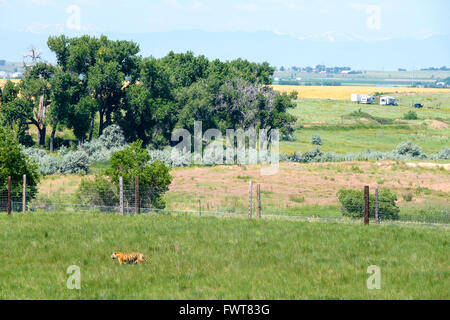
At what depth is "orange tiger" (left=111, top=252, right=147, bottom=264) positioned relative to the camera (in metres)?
16.8

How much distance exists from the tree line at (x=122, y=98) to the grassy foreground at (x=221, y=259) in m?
51.6

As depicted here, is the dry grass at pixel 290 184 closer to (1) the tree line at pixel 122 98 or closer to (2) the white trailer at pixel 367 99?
(1) the tree line at pixel 122 98

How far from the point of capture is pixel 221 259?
1727 cm

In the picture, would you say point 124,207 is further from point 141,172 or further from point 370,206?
point 370,206

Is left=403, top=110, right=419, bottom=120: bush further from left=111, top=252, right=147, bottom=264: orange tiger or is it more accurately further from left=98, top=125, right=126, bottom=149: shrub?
left=111, top=252, right=147, bottom=264: orange tiger

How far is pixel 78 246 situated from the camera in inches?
751

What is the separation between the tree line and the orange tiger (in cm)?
5695

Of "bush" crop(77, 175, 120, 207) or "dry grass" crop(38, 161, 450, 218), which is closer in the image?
"bush" crop(77, 175, 120, 207)

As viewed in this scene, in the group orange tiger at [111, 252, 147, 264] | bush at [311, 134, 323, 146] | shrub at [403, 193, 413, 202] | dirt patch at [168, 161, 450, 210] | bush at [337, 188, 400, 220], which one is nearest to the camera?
orange tiger at [111, 252, 147, 264]

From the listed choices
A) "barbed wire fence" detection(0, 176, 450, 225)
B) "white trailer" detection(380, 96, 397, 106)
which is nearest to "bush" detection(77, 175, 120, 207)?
"barbed wire fence" detection(0, 176, 450, 225)

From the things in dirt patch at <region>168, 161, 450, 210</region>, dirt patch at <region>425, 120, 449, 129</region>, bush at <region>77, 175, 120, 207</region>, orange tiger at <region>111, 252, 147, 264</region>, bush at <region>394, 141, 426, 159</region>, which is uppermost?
dirt patch at <region>425, 120, 449, 129</region>

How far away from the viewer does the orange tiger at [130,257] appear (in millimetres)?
16750

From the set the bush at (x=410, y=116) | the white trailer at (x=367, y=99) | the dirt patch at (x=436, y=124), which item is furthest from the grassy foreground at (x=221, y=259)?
the white trailer at (x=367, y=99)
